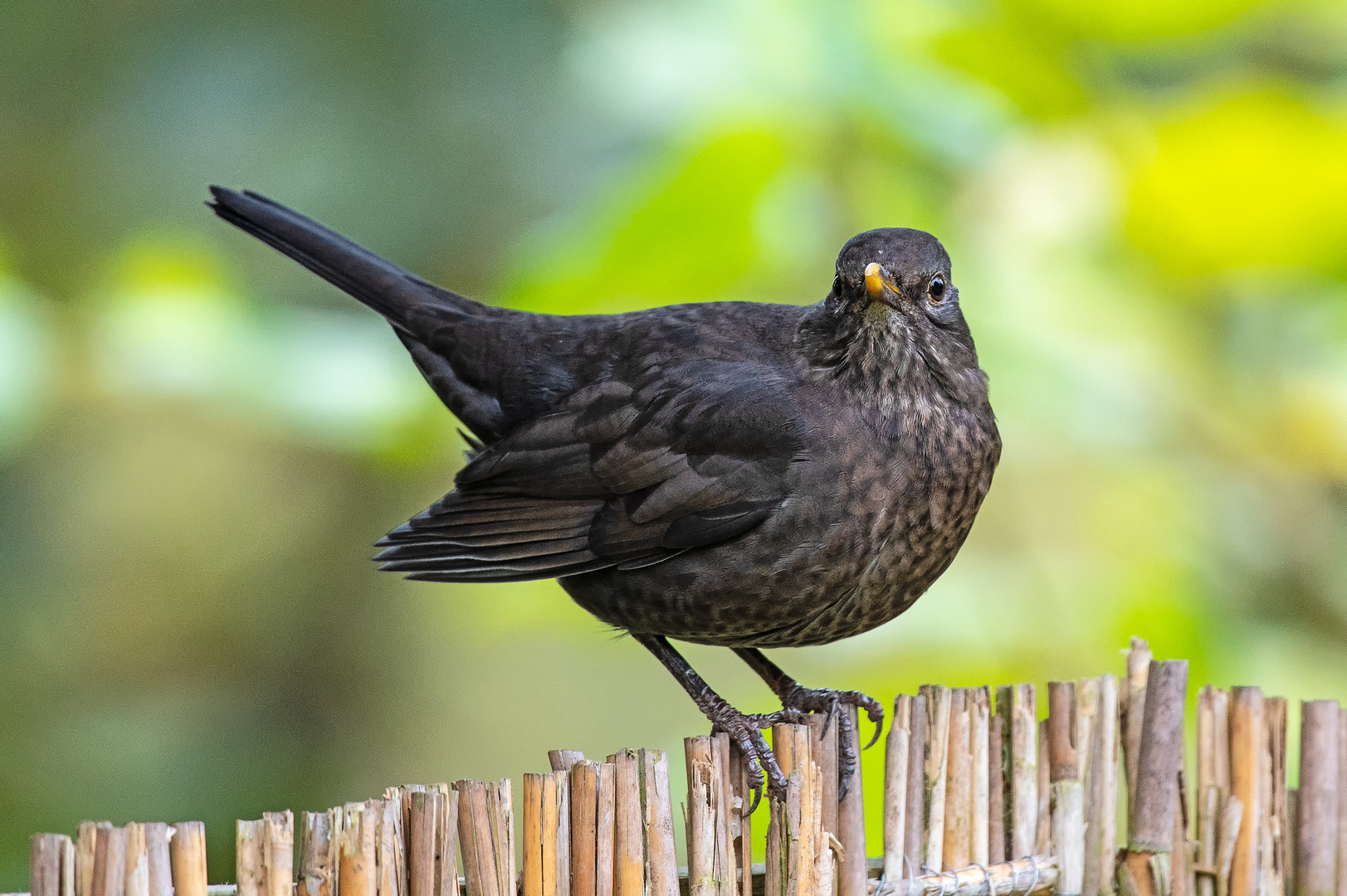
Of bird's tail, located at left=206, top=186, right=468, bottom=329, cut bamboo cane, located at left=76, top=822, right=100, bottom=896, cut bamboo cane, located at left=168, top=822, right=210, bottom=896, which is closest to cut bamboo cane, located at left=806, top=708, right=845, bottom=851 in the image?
cut bamboo cane, located at left=168, top=822, right=210, bottom=896

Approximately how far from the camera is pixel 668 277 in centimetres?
384

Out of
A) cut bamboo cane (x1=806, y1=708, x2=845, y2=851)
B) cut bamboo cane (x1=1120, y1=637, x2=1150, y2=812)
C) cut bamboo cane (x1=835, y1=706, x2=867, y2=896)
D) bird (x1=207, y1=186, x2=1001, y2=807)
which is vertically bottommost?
cut bamboo cane (x1=835, y1=706, x2=867, y2=896)

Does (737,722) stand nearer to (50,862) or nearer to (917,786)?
(917,786)

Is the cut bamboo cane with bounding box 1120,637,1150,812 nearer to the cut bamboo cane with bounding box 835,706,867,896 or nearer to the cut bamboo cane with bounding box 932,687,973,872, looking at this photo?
the cut bamboo cane with bounding box 932,687,973,872

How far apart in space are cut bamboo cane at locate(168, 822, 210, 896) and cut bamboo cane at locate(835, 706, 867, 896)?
96cm

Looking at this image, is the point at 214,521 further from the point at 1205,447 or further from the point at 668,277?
the point at 1205,447

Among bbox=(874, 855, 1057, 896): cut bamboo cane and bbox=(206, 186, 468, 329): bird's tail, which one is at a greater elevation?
bbox=(206, 186, 468, 329): bird's tail

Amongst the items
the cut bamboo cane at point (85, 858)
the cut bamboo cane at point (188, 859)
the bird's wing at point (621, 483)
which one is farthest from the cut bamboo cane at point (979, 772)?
the cut bamboo cane at point (85, 858)

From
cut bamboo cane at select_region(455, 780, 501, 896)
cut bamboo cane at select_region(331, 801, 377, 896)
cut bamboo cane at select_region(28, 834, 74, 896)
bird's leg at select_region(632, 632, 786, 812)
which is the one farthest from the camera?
bird's leg at select_region(632, 632, 786, 812)

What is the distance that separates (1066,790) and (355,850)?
49.7 inches

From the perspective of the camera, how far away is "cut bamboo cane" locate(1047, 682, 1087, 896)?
95.8 inches

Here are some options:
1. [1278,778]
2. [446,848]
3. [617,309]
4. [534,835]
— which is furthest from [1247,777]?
[617,309]

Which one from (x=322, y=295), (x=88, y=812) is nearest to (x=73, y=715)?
(x=88, y=812)

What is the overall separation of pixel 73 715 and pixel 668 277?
2.68m
